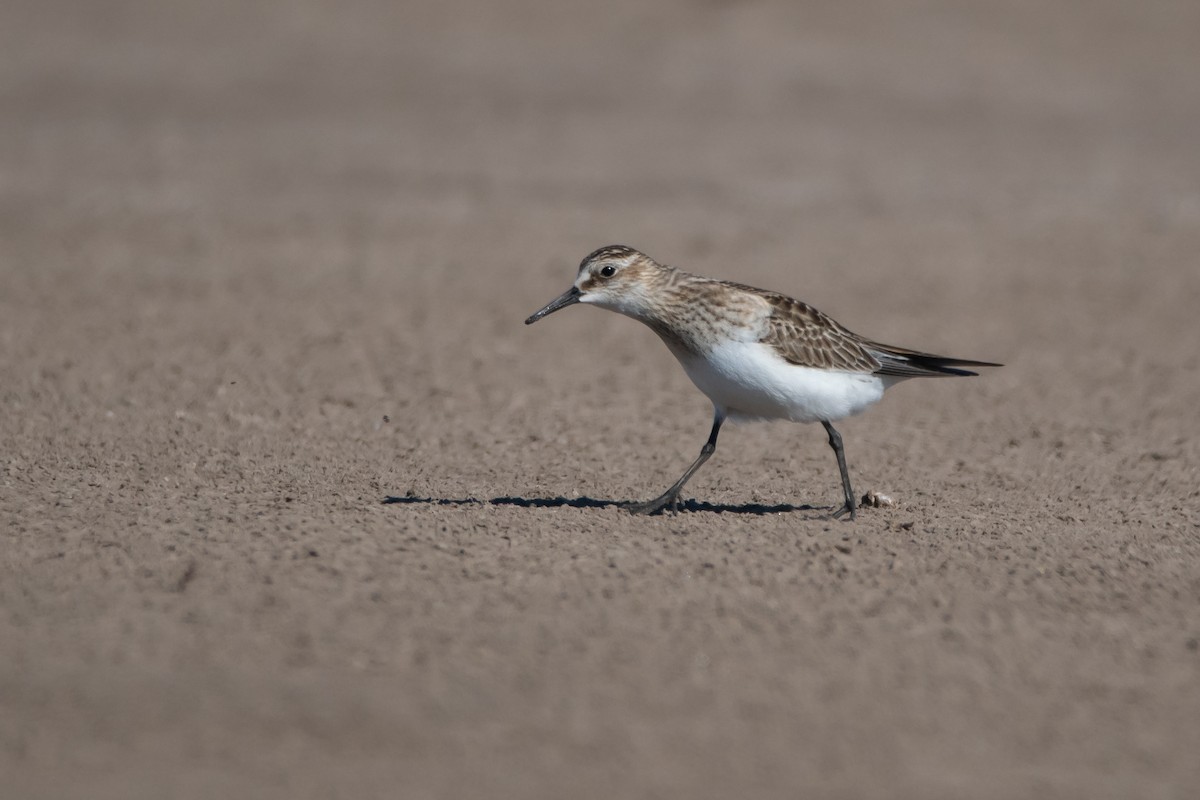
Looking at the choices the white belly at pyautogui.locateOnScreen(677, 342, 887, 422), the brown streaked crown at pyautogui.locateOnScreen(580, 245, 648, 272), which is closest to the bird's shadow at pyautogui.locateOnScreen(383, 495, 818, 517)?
the white belly at pyautogui.locateOnScreen(677, 342, 887, 422)

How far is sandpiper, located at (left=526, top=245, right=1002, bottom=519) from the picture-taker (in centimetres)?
756

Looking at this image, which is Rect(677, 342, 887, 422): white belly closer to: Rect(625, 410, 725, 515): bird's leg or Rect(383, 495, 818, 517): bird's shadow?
Rect(625, 410, 725, 515): bird's leg

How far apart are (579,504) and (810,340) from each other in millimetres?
1609

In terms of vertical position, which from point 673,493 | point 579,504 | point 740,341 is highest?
point 740,341

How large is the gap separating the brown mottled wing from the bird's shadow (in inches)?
36.7

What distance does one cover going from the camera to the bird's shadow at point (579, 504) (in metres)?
8.20

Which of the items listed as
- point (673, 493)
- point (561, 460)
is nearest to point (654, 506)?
point (673, 493)

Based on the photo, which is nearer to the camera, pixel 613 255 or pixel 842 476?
pixel 613 255

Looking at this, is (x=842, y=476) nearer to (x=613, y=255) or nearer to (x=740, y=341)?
(x=740, y=341)

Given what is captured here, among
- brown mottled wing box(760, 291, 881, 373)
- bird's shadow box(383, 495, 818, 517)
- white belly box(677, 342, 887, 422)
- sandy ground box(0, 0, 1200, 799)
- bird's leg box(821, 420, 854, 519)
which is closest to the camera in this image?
sandy ground box(0, 0, 1200, 799)

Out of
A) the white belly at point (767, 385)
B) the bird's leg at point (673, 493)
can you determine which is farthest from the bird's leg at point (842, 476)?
the bird's leg at point (673, 493)

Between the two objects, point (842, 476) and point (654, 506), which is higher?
point (842, 476)

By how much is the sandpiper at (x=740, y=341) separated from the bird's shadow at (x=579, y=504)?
0.33 meters

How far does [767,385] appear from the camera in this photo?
24.7 feet
